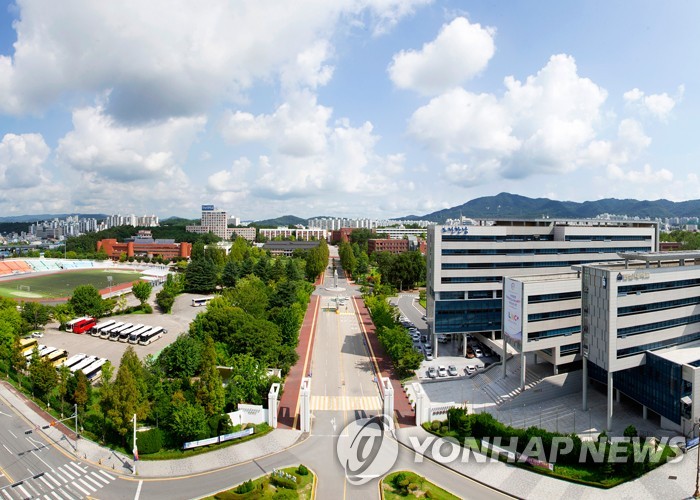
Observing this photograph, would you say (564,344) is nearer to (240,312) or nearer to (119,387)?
(240,312)

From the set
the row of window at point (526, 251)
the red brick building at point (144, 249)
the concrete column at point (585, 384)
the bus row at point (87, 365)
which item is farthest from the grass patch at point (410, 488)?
the red brick building at point (144, 249)

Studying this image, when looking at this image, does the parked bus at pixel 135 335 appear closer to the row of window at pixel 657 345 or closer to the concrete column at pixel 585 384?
the concrete column at pixel 585 384

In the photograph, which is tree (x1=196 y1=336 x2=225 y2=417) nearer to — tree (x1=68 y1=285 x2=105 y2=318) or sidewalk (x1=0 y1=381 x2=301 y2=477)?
sidewalk (x1=0 y1=381 x2=301 y2=477)

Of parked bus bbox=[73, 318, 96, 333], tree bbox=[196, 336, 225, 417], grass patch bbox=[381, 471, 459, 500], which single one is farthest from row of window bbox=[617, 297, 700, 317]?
parked bus bbox=[73, 318, 96, 333]

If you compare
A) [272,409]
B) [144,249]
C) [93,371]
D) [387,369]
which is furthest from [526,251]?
[144,249]

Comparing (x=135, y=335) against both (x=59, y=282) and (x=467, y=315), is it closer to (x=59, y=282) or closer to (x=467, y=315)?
(x=467, y=315)

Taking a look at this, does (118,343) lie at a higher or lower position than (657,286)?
lower

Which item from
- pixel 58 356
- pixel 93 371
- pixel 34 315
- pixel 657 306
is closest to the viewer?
pixel 657 306

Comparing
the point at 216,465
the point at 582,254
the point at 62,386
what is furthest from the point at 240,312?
the point at 582,254
